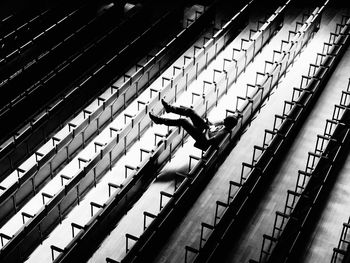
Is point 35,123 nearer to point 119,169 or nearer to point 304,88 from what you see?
point 119,169

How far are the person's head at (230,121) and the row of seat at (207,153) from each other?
0.51 ft

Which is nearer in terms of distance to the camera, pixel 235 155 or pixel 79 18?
pixel 235 155

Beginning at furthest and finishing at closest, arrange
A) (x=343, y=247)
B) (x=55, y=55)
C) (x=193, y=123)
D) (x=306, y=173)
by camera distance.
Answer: (x=55, y=55), (x=193, y=123), (x=306, y=173), (x=343, y=247)

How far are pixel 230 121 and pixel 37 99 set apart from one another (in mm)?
1678

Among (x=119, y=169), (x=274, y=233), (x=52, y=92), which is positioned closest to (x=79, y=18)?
(x=52, y=92)

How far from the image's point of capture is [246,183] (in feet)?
13.4

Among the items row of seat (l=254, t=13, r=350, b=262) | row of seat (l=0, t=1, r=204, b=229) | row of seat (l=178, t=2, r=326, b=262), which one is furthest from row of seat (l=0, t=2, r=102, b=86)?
row of seat (l=254, t=13, r=350, b=262)

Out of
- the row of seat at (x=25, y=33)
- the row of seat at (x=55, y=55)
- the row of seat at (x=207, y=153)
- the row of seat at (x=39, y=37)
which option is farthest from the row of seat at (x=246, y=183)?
the row of seat at (x=25, y=33)

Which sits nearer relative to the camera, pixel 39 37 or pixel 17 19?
pixel 39 37

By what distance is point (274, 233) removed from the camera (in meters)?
4.07

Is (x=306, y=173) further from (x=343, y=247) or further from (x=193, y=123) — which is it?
(x=193, y=123)

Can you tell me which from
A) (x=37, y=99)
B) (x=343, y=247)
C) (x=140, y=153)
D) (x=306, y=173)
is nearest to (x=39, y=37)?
(x=37, y=99)

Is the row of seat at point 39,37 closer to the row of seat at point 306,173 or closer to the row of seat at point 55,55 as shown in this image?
the row of seat at point 55,55

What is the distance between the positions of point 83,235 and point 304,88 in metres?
2.18
